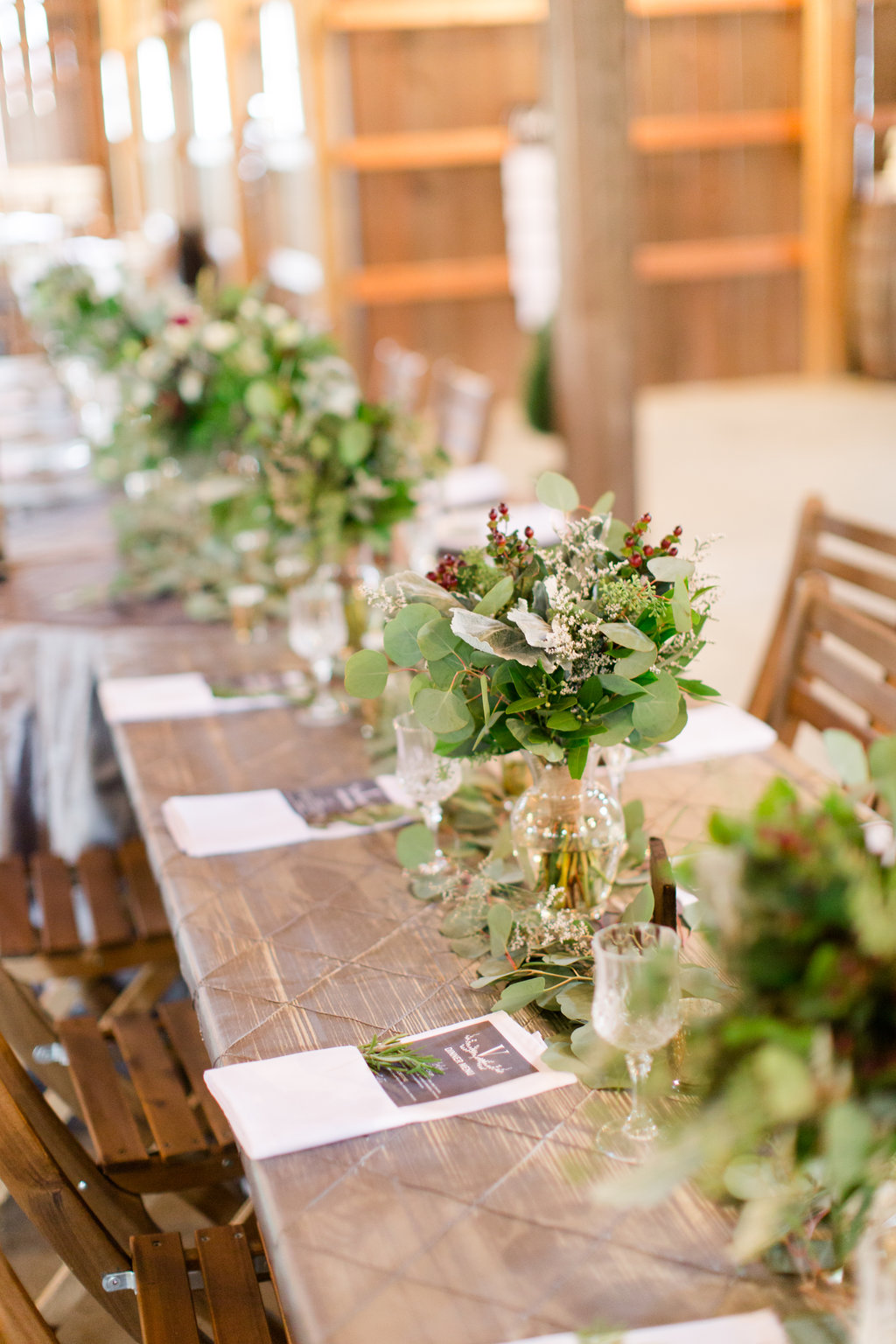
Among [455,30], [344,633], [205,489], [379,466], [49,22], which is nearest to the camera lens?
[344,633]

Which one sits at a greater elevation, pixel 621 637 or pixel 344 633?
pixel 621 637

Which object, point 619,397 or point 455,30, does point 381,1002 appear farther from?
point 455,30

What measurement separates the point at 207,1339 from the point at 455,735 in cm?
65

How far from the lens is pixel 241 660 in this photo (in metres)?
2.49

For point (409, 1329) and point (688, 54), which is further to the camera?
point (688, 54)

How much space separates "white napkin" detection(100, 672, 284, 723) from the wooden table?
1.96ft

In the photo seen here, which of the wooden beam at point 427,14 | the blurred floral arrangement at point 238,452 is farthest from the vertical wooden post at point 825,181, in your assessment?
the blurred floral arrangement at point 238,452

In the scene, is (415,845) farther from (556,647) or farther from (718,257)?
(718,257)

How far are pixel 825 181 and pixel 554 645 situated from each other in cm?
803

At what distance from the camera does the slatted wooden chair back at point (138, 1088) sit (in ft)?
5.57

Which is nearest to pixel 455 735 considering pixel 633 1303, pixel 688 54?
pixel 633 1303

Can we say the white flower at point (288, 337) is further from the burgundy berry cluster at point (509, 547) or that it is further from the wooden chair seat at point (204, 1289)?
the wooden chair seat at point (204, 1289)

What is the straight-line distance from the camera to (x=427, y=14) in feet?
24.5

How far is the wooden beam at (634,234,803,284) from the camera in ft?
28.1
